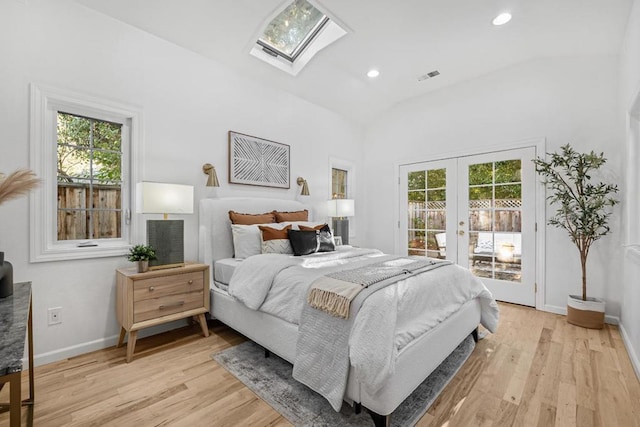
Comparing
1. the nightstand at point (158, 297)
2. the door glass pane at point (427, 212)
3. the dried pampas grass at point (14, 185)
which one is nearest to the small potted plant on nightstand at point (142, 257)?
the nightstand at point (158, 297)

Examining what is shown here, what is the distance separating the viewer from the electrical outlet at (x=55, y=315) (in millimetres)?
2240

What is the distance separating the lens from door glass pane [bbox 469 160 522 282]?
12.0 ft

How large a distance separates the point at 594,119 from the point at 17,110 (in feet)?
17.0

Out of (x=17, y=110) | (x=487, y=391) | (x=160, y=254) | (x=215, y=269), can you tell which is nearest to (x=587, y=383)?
(x=487, y=391)

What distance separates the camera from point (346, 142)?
4.87m

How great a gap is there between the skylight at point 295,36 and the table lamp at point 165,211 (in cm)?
176

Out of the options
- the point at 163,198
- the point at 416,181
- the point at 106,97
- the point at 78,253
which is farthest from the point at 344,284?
the point at 416,181

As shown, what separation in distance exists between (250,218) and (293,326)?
1492 mm

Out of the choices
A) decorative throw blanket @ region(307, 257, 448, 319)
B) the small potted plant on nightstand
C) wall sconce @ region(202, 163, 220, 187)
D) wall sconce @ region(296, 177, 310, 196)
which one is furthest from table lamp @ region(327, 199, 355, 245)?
the small potted plant on nightstand

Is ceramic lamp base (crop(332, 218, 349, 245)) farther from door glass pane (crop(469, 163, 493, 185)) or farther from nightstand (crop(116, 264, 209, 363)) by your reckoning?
nightstand (crop(116, 264, 209, 363))

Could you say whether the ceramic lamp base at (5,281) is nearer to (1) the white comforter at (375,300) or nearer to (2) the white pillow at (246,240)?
(1) the white comforter at (375,300)

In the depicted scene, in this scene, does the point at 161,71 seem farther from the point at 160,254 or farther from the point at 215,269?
the point at 215,269

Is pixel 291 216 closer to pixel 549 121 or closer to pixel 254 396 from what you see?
pixel 254 396

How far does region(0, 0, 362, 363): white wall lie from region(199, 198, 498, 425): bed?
0.22 m
